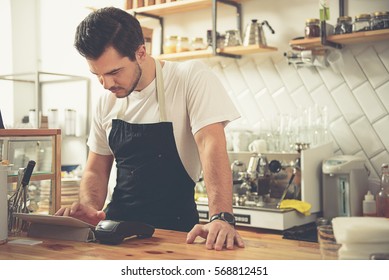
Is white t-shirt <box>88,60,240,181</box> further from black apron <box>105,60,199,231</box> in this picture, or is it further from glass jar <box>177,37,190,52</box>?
glass jar <box>177,37,190,52</box>

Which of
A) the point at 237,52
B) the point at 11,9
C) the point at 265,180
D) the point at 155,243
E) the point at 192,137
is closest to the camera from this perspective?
the point at 155,243

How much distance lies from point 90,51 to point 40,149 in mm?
720

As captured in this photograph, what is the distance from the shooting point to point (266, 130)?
3697mm

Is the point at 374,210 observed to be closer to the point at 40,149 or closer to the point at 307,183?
the point at 307,183

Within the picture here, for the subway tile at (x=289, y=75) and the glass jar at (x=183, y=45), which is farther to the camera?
the glass jar at (x=183, y=45)

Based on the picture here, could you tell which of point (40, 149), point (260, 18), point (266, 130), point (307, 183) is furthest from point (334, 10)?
point (40, 149)

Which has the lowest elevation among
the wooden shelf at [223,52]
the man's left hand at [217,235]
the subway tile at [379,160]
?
the man's left hand at [217,235]

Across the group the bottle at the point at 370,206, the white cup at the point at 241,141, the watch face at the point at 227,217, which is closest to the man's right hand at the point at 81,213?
the watch face at the point at 227,217

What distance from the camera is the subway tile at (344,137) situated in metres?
3.40

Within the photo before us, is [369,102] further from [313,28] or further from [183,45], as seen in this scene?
[183,45]

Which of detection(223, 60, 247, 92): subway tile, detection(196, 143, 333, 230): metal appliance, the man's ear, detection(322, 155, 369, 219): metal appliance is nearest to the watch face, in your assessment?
the man's ear

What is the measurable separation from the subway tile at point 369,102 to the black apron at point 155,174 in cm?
164

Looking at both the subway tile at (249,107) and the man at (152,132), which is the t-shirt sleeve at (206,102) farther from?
the subway tile at (249,107)

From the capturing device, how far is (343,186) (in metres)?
3.10
